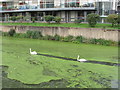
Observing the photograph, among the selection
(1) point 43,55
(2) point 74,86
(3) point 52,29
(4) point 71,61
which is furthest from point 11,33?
(2) point 74,86

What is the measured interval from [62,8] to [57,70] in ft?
59.0

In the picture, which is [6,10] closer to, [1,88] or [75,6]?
[75,6]

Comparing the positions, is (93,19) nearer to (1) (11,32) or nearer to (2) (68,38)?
(2) (68,38)

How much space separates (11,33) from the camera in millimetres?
27781

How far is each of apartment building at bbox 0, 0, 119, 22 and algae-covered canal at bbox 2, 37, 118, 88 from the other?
11057mm

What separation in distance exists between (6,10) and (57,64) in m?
25.7

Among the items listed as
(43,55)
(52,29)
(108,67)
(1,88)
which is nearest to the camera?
(1,88)

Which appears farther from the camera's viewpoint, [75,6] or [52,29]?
[75,6]

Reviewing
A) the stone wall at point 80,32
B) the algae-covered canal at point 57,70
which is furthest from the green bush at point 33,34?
the algae-covered canal at point 57,70

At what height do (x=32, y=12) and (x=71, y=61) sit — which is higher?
(x=32, y=12)

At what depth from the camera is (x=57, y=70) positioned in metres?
12.5

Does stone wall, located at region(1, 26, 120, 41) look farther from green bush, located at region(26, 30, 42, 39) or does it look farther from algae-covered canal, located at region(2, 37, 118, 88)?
algae-covered canal, located at region(2, 37, 118, 88)

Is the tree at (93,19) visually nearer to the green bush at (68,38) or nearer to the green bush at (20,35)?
the green bush at (68,38)

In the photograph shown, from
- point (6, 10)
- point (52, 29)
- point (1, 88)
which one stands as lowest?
point (1, 88)
